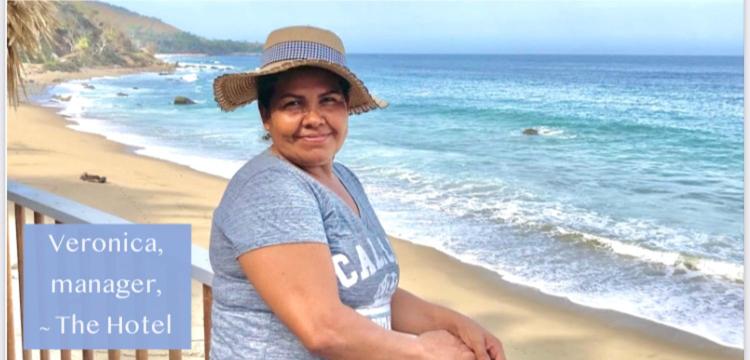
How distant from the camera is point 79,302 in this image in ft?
5.26

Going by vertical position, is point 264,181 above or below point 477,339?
above

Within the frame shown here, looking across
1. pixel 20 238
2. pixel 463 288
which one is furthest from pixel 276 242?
pixel 463 288

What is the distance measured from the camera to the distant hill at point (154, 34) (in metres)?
2.36

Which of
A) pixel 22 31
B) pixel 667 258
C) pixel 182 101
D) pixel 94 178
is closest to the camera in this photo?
pixel 22 31

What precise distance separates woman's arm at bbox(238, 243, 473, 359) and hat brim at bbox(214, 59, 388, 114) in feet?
0.62

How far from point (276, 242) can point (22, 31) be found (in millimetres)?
1317

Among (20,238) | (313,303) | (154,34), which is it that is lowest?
(20,238)

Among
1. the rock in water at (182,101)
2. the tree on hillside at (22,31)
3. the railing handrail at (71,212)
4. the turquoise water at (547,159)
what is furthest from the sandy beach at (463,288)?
the railing handrail at (71,212)

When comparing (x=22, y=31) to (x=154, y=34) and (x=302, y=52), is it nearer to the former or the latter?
(x=154, y=34)

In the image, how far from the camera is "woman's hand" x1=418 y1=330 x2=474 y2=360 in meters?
1.00

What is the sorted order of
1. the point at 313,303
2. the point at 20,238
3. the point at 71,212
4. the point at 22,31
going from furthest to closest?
1. the point at 22,31
2. the point at 20,238
3. the point at 71,212
4. the point at 313,303

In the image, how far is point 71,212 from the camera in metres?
1.56

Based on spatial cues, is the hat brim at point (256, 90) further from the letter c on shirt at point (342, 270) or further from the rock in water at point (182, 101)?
the rock in water at point (182, 101)

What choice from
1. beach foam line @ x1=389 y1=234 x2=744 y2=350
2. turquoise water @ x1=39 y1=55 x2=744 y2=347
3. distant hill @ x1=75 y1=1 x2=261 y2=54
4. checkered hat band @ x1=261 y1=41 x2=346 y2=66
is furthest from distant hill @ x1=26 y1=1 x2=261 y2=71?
beach foam line @ x1=389 y1=234 x2=744 y2=350
